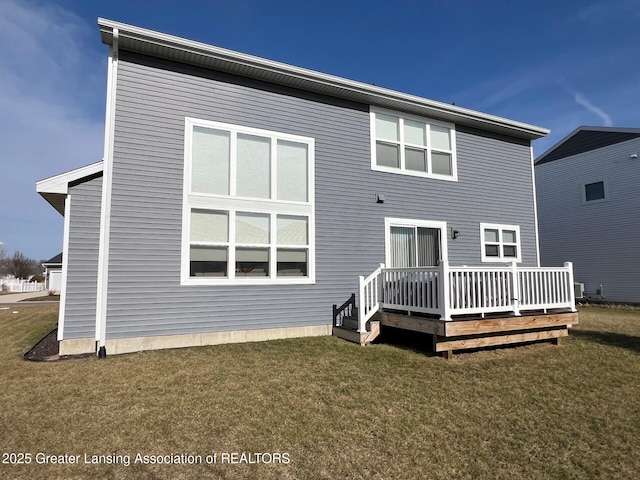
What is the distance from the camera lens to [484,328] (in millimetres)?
6426

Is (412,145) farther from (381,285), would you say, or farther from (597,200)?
(597,200)

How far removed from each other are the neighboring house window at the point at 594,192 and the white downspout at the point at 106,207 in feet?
63.2

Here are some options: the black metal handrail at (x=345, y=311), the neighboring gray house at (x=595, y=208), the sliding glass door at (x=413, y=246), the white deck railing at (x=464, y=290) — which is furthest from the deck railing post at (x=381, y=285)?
the neighboring gray house at (x=595, y=208)

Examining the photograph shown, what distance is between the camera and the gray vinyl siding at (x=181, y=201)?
671cm

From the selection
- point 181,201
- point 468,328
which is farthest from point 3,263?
point 468,328

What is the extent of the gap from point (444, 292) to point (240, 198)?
4.29 metres

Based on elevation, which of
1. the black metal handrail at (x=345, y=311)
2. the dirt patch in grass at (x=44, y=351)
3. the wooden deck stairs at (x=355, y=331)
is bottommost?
the dirt patch in grass at (x=44, y=351)

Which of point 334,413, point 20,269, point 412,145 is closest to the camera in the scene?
point 334,413

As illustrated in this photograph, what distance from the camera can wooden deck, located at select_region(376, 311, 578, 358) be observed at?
245 inches

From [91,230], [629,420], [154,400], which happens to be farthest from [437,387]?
[91,230]

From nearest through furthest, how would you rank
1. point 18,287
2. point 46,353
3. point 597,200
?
point 46,353 < point 597,200 < point 18,287

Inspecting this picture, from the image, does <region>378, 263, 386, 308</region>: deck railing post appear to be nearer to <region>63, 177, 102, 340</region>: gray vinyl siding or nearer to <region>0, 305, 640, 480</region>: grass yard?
<region>0, 305, 640, 480</region>: grass yard

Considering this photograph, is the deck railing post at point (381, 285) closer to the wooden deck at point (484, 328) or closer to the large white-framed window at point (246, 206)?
the wooden deck at point (484, 328)

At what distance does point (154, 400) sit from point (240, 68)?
6.33m
